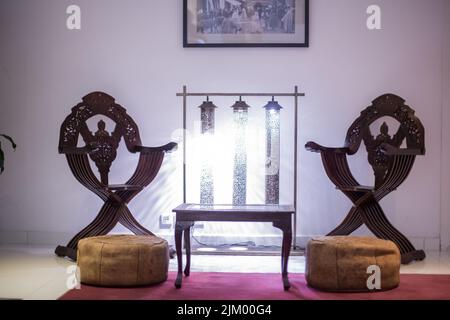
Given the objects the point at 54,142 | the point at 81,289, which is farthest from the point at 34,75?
the point at 81,289

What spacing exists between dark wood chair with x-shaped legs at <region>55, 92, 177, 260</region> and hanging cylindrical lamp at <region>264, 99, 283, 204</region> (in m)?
0.80

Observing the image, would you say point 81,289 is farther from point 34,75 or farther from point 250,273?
point 34,75

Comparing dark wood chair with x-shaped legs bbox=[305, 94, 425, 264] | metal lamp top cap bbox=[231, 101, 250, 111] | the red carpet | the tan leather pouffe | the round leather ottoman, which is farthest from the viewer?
metal lamp top cap bbox=[231, 101, 250, 111]

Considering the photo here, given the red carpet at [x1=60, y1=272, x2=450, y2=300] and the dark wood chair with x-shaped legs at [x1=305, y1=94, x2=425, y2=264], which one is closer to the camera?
the red carpet at [x1=60, y1=272, x2=450, y2=300]

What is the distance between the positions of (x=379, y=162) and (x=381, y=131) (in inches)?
10.1

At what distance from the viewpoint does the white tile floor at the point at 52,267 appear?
3.04 meters

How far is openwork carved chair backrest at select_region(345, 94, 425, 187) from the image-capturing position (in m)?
4.09

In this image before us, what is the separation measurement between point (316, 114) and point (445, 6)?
1411 millimetres

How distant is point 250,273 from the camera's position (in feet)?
11.4

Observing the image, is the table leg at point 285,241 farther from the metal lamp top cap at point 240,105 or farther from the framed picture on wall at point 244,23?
the framed picture on wall at point 244,23

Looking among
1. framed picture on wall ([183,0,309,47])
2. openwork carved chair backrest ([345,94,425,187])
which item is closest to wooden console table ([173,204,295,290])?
openwork carved chair backrest ([345,94,425,187])

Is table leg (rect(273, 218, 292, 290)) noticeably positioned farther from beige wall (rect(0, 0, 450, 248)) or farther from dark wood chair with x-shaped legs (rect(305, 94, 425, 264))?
beige wall (rect(0, 0, 450, 248))

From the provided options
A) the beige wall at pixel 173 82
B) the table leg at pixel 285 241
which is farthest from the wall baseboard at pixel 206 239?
the table leg at pixel 285 241
